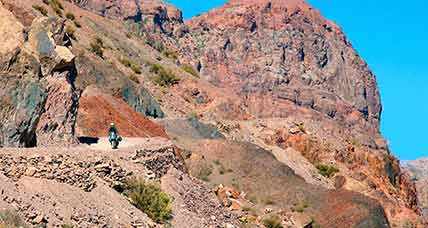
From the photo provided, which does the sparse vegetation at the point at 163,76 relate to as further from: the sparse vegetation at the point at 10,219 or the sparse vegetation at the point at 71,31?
the sparse vegetation at the point at 10,219

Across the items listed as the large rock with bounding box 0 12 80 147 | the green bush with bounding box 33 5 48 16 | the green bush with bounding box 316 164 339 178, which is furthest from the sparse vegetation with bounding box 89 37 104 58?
the large rock with bounding box 0 12 80 147

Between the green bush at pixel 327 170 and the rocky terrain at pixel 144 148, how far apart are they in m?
0.13

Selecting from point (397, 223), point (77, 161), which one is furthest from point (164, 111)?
point (77, 161)

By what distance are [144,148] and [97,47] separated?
31.7 meters

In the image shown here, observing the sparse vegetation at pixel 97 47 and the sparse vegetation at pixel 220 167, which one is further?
the sparse vegetation at pixel 97 47

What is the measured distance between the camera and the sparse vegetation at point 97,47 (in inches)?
2298

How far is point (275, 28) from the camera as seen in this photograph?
19012cm

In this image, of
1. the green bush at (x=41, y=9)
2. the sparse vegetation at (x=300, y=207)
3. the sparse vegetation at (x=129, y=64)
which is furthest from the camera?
the sparse vegetation at (x=129, y=64)

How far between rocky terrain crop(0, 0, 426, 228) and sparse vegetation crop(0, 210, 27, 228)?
47cm

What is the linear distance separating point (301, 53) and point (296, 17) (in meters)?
9.22

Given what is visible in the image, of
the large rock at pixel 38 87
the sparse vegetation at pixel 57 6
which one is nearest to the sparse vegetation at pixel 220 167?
the large rock at pixel 38 87

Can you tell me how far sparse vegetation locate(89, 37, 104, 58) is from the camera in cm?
5837

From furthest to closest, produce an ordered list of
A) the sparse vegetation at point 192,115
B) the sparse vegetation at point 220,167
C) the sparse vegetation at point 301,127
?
the sparse vegetation at point 301,127 < the sparse vegetation at point 192,115 < the sparse vegetation at point 220,167

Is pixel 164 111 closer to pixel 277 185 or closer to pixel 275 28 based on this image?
pixel 277 185
